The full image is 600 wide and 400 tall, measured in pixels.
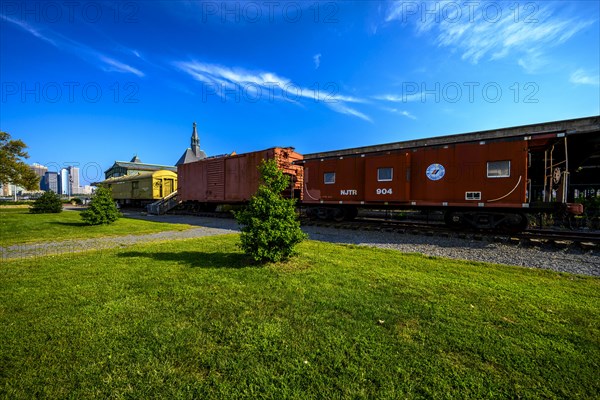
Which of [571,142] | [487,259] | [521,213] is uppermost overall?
[571,142]

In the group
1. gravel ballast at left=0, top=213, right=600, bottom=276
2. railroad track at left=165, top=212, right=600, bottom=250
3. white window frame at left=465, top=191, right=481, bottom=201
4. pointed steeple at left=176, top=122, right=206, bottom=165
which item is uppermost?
pointed steeple at left=176, top=122, right=206, bottom=165

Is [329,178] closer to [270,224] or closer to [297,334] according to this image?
[270,224]

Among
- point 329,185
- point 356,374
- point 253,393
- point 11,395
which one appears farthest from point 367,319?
point 329,185

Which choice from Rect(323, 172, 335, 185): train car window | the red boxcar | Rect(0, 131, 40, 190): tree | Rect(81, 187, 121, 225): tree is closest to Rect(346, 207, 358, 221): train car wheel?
the red boxcar

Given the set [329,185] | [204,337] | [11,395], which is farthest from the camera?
[329,185]

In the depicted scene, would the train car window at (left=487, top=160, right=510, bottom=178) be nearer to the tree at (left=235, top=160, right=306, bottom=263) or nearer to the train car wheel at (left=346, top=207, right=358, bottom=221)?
the train car wheel at (left=346, top=207, right=358, bottom=221)

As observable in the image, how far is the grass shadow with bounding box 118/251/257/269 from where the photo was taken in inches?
226

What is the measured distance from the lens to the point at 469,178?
947 cm

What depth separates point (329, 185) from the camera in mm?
13203

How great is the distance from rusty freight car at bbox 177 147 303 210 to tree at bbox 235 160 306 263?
7.56 metres

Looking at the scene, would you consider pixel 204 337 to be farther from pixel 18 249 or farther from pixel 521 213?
pixel 521 213

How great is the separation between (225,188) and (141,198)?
51.8 ft

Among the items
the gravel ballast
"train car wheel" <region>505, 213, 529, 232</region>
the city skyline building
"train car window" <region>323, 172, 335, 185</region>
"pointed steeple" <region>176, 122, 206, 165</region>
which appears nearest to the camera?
the gravel ballast

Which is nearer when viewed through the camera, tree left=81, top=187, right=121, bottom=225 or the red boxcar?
the red boxcar
